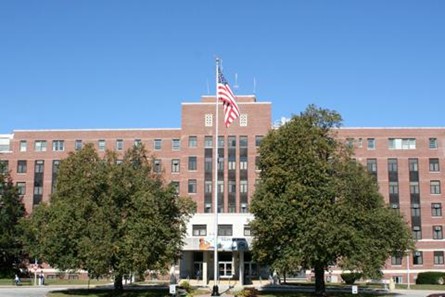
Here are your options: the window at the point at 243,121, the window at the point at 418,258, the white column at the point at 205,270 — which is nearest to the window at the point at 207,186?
the window at the point at 243,121

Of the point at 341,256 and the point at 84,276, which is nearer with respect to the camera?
the point at 341,256

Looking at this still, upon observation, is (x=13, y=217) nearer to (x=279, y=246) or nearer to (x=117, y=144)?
(x=117, y=144)

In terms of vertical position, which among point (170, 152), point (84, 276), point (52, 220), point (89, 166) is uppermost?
point (170, 152)

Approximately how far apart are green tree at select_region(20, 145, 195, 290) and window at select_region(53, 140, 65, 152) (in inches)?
1827

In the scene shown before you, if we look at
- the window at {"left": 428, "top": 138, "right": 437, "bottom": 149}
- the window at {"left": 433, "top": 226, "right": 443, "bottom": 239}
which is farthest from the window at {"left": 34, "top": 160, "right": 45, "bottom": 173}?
the window at {"left": 433, "top": 226, "right": 443, "bottom": 239}

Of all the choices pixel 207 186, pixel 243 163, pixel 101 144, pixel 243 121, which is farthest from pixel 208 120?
pixel 101 144

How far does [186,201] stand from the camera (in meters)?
50.8

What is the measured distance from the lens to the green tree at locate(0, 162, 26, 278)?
8019 cm

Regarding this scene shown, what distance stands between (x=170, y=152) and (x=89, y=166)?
151 ft

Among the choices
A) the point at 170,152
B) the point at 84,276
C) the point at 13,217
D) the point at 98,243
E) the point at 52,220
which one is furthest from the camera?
the point at 170,152

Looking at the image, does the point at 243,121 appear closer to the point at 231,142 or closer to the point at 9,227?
the point at 231,142

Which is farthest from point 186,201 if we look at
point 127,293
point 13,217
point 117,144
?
point 117,144

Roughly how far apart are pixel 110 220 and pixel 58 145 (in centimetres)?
5283

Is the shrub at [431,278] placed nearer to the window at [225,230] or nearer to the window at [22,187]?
the window at [225,230]
